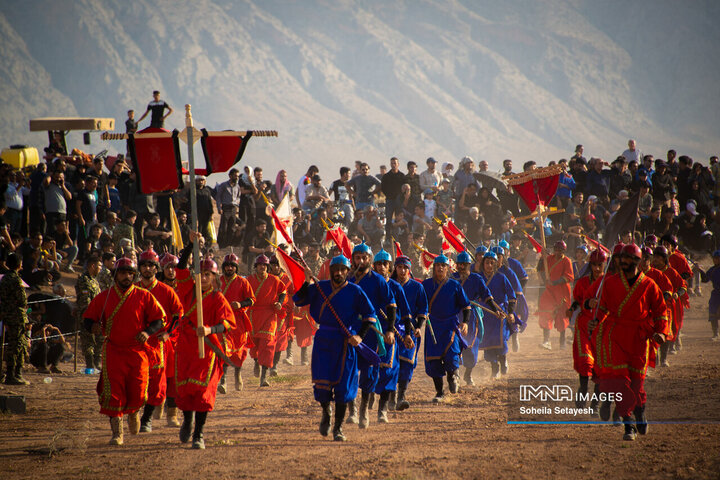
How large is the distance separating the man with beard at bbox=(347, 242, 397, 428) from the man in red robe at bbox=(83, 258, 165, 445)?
2.42 metres

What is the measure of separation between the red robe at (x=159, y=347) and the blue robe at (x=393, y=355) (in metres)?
2.59

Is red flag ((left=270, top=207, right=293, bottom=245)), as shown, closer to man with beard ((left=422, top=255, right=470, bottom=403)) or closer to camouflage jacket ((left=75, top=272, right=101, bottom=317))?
man with beard ((left=422, top=255, right=470, bottom=403))

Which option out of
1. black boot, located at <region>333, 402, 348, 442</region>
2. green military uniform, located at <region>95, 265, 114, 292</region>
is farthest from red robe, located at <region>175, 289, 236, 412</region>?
green military uniform, located at <region>95, 265, 114, 292</region>

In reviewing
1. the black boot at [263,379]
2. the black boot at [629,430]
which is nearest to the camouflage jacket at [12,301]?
the black boot at [263,379]

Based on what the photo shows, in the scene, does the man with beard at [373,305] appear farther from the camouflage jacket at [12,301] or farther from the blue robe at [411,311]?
the camouflage jacket at [12,301]

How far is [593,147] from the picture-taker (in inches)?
4594

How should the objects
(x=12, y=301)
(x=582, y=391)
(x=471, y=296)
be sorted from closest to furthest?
(x=582, y=391) → (x=12, y=301) → (x=471, y=296)

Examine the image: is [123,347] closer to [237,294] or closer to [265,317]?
[237,294]

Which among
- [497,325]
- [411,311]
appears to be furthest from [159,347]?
[497,325]

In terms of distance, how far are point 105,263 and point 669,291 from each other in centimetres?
909

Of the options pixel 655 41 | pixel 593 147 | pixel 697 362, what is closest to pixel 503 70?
pixel 593 147

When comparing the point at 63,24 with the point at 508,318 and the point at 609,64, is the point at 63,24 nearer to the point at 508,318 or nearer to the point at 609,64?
the point at 609,64

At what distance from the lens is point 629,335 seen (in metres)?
9.54

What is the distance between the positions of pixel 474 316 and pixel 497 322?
1.30 ft
